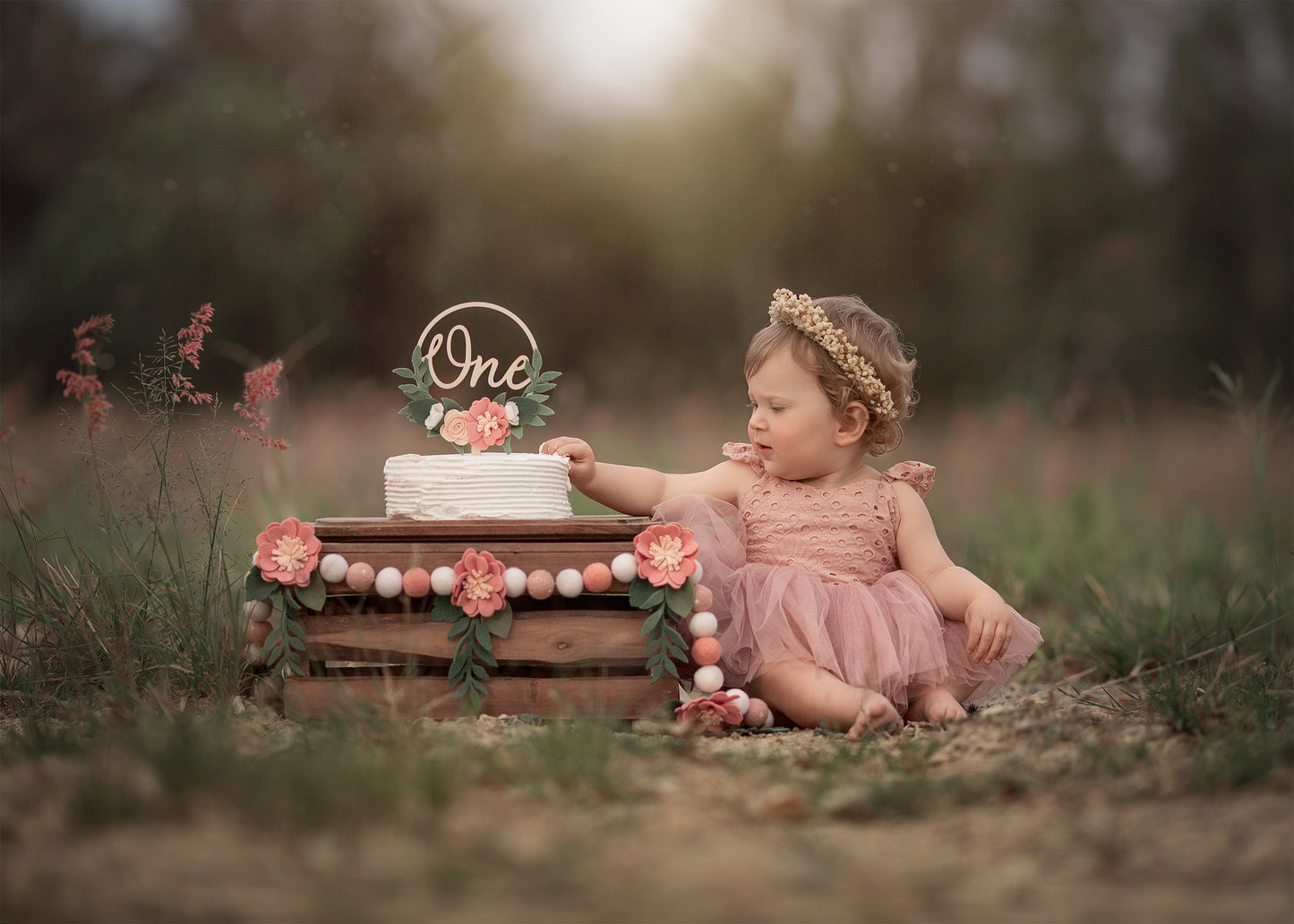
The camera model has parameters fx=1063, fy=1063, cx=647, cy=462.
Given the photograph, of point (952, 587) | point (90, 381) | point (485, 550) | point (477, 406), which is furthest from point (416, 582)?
point (952, 587)

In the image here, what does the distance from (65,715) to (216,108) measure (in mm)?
10652

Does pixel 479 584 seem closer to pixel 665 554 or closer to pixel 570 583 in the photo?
pixel 570 583

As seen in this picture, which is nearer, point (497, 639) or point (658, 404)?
point (497, 639)

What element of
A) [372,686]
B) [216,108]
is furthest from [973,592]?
[216,108]

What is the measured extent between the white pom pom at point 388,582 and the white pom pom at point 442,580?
9 centimetres

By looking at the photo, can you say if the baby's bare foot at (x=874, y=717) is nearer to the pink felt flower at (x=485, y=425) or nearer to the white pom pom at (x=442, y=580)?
the white pom pom at (x=442, y=580)

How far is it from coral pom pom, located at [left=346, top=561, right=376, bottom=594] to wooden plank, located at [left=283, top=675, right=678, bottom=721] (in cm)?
24

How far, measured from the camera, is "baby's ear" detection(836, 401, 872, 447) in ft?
9.90

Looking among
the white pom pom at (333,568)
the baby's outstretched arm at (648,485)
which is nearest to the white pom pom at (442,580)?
the white pom pom at (333,568)

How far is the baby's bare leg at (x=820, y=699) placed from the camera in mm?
2510

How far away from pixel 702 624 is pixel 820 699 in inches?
13.5

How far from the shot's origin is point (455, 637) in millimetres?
2648

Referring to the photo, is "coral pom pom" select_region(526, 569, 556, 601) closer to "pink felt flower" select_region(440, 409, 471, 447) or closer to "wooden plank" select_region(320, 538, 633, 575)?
"wooden plank" select_region(320, 538, 633, 575)

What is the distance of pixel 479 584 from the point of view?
2594 mm
